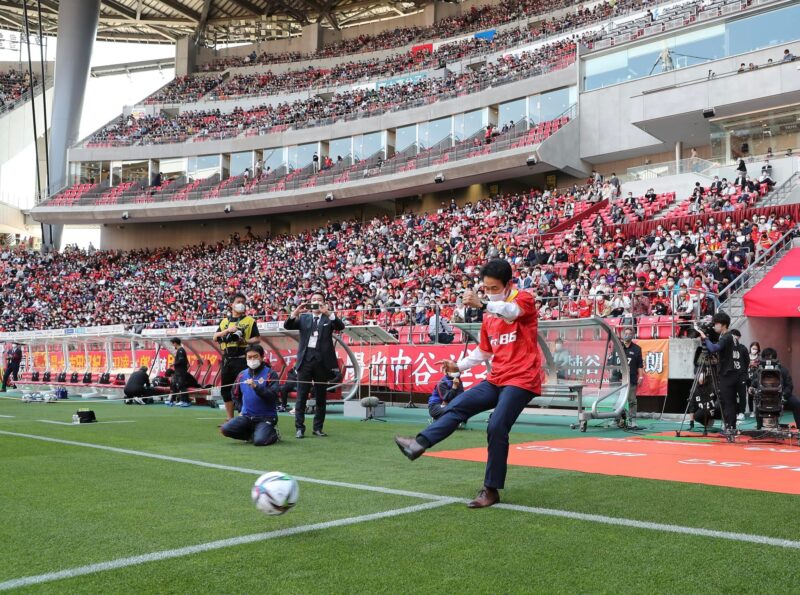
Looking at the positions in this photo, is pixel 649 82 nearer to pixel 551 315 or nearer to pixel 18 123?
pixel 551 315

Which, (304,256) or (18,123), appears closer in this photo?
(304,256)

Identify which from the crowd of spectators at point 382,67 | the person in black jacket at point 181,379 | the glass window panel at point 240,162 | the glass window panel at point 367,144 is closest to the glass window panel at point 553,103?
the crowd of spectators at point 382,67

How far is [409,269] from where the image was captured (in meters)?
31.7

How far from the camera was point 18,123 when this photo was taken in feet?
225

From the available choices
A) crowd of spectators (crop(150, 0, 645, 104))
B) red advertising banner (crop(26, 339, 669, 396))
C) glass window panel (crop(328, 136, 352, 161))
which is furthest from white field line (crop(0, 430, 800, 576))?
glass window panel (crop(328, 136, 352, 161))

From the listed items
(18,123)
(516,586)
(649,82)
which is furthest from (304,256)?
(18,123)

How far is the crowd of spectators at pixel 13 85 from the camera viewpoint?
69.2 m

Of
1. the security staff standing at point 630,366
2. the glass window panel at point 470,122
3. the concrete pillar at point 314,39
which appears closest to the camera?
the security staff standing at point 630,366

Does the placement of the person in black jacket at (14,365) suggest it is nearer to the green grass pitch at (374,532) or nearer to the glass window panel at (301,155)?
the green grass pitch at (374,532)

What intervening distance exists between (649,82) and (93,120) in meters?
51.2

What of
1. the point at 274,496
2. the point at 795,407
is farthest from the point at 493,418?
the point at 795,407

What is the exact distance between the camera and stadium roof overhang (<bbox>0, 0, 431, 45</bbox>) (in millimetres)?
68312

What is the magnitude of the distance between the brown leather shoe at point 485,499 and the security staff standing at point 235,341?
6621 millimetres

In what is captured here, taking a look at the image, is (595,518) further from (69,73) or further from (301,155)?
(69,73)
